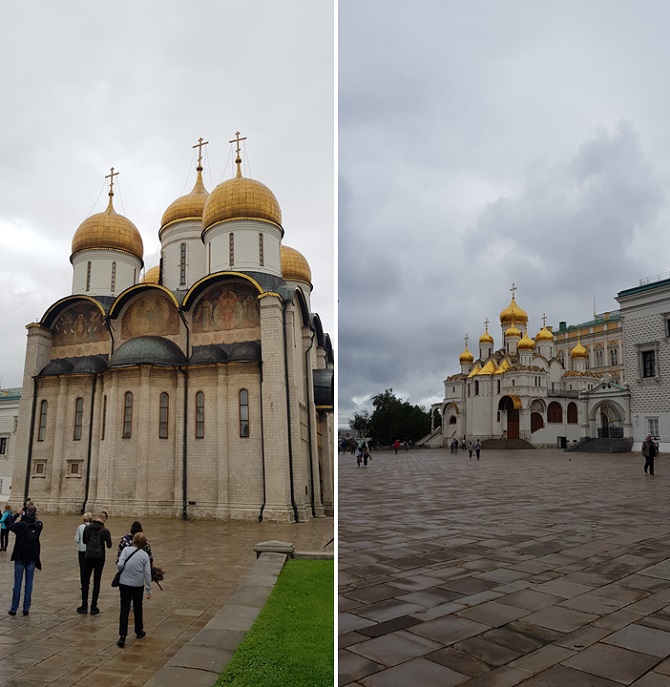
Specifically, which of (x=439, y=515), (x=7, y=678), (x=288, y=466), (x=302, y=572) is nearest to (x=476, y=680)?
(x=7, y=678)

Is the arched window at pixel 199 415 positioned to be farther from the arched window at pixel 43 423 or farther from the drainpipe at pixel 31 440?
the drainpipe at pixel 31 440

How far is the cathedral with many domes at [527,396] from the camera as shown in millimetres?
37531

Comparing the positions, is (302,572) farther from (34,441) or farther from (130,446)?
(34,441)

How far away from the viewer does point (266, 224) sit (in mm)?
18188

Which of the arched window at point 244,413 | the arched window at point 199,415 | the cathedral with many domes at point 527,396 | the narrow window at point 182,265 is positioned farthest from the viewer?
the cathedral with many domes at point 527,396

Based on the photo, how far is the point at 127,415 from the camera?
16.2 m

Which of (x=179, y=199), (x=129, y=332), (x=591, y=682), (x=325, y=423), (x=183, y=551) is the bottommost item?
(x=183, y=551)

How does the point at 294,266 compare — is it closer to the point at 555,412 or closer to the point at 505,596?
the point at 505,596

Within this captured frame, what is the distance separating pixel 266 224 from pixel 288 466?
7.18 meters

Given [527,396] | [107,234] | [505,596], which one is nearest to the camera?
[505,596]

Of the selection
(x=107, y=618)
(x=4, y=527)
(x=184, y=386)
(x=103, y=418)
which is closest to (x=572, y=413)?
(x=184, y=386)

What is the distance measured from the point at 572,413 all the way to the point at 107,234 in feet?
99.3

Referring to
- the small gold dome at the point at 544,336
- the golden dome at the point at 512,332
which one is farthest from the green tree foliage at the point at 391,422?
the small gold dome at the point at 544,336

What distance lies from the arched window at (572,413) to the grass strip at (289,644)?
36.1m
